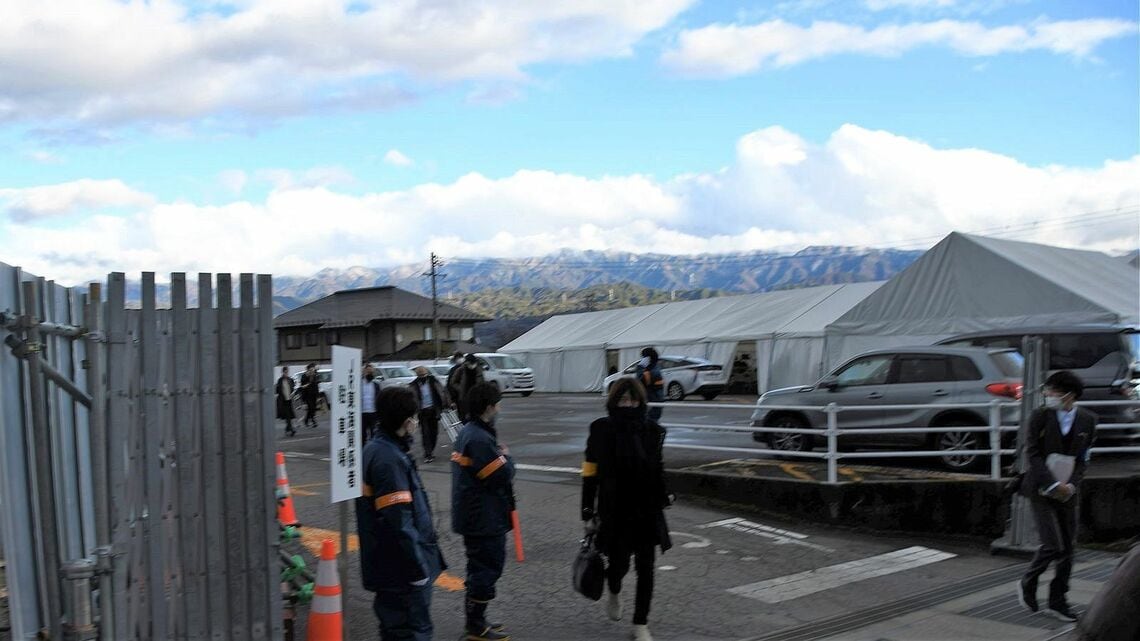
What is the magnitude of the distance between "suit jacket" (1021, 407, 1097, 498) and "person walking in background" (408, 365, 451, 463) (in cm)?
1024

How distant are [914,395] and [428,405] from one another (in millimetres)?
7460

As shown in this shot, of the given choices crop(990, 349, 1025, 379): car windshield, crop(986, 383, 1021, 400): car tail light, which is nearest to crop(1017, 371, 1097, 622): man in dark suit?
crop(986, 383, 1021, 400): car tail light

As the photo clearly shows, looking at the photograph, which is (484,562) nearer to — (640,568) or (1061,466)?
(640,568)

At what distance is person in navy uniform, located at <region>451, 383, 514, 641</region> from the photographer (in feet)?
19.3

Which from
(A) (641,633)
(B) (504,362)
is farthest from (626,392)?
(B) (504,362)

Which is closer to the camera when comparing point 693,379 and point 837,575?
point 837,575

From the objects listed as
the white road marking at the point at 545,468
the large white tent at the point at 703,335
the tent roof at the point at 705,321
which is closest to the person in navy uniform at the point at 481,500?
the white road marking at the point at 545,468

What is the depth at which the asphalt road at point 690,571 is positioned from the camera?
22.6 ft

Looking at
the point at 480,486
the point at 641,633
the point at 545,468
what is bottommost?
the point at 641,633

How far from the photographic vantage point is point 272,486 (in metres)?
4.91

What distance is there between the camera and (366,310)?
225 ft

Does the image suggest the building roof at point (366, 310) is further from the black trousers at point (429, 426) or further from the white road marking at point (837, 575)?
the white road marking at point (837, 575)

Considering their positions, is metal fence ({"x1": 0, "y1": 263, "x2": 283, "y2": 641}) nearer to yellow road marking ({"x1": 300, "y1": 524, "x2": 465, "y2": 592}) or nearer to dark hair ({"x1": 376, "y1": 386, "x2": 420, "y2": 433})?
dark hair ({"x1": 376, "y1": 386, "x2": 420, "y2": 433})

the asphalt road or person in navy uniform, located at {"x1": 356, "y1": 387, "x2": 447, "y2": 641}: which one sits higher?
person in navy uniform, located at {"x1": 356, "y1": 387, "x2": 447, "y2": 641}
